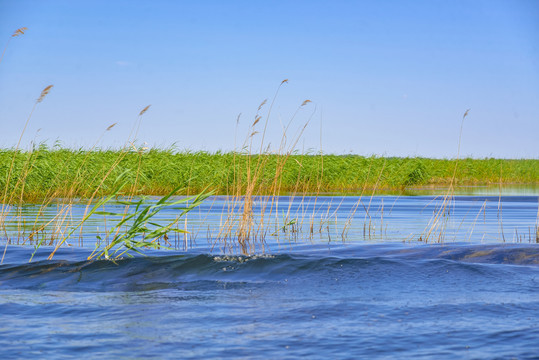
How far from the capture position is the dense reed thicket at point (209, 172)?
1642cm

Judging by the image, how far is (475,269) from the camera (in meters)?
6.08

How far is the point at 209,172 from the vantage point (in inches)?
783

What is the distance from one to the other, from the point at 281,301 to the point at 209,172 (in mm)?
15270

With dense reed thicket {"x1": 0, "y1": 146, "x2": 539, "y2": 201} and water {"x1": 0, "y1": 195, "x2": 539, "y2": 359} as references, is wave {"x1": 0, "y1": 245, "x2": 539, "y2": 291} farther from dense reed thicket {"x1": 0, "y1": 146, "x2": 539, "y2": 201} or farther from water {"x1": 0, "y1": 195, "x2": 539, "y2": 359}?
dense reed thicket {"x1": 0, "y1": 146, "x2": 539, "y2": 201}

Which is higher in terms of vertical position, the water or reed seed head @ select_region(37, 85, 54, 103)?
reed seed head @ select_region(37, 85, 54, 103)

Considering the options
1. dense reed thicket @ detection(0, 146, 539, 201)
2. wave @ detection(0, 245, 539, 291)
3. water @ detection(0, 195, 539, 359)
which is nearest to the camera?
water @ detection(0, 195, 539, 359)

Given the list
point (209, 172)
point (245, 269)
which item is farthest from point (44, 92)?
point (209, 172)

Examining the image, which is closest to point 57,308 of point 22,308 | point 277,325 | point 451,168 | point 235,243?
point 22,308

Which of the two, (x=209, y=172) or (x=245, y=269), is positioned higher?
(x=209, y=172)

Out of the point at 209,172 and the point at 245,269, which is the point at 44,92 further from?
the point at 209,172

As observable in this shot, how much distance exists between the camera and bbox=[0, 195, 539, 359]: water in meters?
3.57

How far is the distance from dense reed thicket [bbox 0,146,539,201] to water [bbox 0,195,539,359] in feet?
20.4

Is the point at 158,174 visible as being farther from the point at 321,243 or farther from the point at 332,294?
the point at 332,294

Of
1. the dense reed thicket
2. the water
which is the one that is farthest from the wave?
the dense reed thicket
